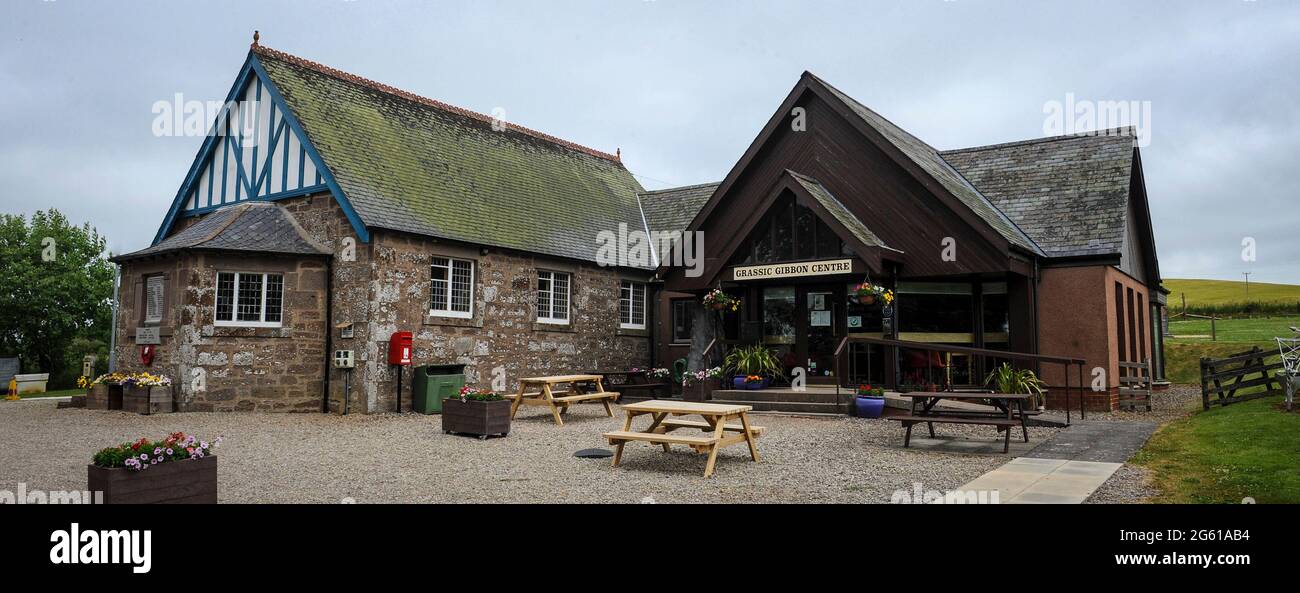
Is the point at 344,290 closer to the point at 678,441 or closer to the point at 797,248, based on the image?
the point at 797,248

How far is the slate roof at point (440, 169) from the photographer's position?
17.6 metres

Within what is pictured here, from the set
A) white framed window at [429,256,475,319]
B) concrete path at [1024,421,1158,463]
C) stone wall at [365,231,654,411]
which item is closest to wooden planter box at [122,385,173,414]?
stone wall at [365,231,654,411]

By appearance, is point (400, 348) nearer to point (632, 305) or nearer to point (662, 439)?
point (632, 305)

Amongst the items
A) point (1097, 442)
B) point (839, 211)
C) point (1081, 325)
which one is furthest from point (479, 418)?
point (1081, 325)

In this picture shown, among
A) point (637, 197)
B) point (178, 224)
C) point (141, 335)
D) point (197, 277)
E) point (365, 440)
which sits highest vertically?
point (637, 197)

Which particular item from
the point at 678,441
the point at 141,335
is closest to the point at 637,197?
the point at 141,335

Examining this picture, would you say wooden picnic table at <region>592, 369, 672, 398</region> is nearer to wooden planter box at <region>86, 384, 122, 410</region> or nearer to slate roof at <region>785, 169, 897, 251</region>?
slate roof at <region>785, 169, 897, 251</region>

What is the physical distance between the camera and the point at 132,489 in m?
6.09

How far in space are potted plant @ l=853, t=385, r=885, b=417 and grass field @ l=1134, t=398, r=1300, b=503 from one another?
4186 mm

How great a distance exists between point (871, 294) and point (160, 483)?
12.2m

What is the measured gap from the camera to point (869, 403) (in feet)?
47.3

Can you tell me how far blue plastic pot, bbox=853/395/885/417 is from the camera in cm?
1438

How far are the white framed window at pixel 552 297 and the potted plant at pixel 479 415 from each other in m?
7.67
